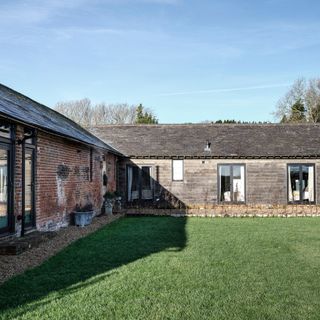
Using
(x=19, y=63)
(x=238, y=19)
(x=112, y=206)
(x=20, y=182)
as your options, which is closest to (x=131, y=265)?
(x=20, y=182)

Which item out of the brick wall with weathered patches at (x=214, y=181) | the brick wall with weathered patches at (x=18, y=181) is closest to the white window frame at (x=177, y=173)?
the brick wall with weathered patches at (x=214, y=181)

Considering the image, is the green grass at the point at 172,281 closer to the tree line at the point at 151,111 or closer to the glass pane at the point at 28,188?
the glass pane at the point at 28,188

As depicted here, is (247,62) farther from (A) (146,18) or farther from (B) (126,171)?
(A) (146,18)

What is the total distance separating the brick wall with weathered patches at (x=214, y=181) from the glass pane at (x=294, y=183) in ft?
0.79

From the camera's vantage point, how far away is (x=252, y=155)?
66.4 ft

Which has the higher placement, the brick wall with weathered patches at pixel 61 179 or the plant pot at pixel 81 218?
the brick wall with weathered patches at pixel 61 179

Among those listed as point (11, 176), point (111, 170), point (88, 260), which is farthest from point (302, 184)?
point (11, 176)

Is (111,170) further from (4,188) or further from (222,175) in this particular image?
(4,188)

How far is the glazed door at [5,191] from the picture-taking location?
927 centimetres

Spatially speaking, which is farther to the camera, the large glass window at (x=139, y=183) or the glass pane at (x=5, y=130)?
the large glass window at (x=139, y=183)

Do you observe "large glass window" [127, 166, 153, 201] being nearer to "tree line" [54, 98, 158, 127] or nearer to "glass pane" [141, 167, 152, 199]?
"glass pane" [141, 167, 152, 199]

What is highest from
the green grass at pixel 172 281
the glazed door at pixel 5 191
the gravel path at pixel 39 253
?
the glazed door at pixel 5 191

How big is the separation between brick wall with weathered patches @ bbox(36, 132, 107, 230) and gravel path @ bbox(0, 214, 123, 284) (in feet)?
2.01

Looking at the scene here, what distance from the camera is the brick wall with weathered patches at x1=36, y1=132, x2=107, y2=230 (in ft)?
37.3
